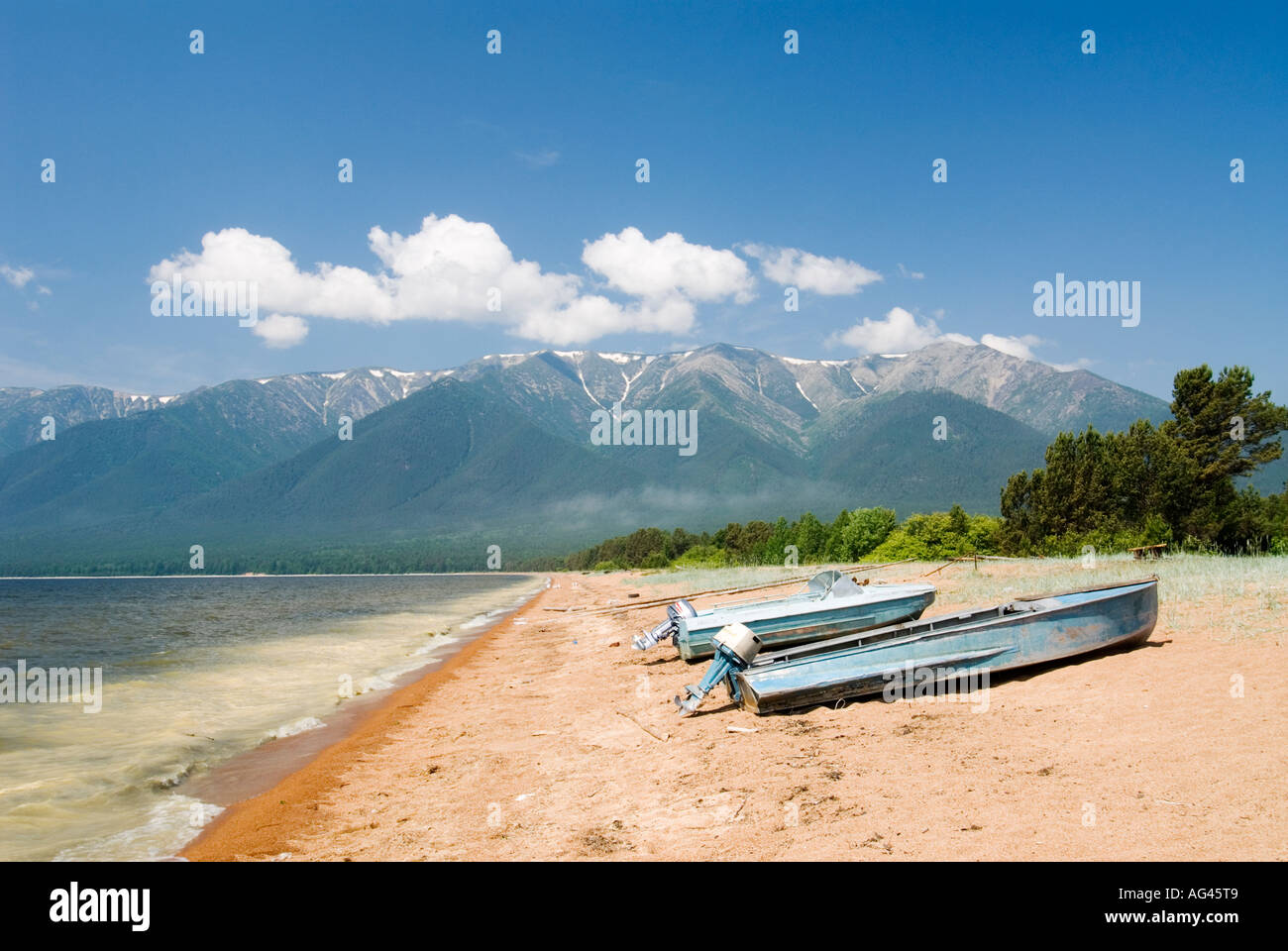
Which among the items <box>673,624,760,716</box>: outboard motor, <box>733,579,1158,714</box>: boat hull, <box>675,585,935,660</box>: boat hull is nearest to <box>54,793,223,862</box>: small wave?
<box>673,624,760,716</box>: outboard motor

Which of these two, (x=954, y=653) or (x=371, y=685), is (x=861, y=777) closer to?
(x=954, y=653)

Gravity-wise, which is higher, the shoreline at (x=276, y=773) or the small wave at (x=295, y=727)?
the shoreline at (x=276, y=773)

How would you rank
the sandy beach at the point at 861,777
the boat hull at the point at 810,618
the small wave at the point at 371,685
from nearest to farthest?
the sandy beach at the point at 861,777, the boat hull at the point at 810,618, the small wave at the point at 371,685

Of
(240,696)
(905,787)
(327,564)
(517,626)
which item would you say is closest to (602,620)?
(517,626)

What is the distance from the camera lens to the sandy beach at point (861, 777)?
5566 millimetres

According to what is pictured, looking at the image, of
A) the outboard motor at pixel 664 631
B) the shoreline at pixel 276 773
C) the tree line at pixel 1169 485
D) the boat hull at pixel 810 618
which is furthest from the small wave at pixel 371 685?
the tree line at pixel 1169 485

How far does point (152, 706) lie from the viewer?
17.3 m

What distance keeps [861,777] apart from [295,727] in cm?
1168

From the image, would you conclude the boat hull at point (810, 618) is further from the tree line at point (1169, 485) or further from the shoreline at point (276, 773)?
the tree line at point (1169, 485)

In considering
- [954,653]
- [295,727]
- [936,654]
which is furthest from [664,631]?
[295,727]

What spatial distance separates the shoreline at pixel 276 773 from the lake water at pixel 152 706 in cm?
31

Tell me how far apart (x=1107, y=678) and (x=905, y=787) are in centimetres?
481
